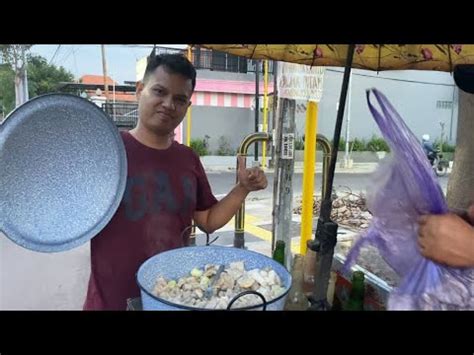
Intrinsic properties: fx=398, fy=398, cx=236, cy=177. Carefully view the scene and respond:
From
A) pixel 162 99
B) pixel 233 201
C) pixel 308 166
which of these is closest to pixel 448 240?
pixel 233 201

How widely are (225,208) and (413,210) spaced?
85 centimetres

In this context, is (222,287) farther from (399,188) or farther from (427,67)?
(427,67)

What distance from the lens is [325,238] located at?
917 mm

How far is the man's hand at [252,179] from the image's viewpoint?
1.46m

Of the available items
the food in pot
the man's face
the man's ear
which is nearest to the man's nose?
the man's face

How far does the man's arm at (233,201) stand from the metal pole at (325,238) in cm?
47

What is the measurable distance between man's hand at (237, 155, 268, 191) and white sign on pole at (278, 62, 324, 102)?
1.14 m

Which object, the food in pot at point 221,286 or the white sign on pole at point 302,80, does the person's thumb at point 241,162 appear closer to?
the food in pot at point 221,286

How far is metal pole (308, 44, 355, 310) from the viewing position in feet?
3.00

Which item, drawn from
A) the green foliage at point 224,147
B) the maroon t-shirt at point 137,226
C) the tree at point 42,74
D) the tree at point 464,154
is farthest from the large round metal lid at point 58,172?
the green foliage at point 224,147

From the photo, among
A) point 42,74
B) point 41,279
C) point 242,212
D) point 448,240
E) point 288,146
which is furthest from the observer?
point 42,74

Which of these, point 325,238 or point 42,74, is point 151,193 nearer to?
point 325,238

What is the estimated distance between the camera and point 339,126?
0.98m
